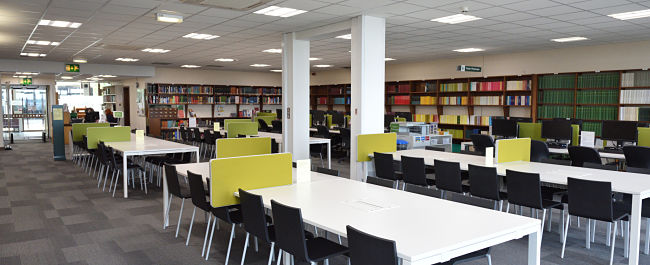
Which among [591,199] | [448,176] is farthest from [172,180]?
[591,199]

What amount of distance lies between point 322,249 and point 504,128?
639cm

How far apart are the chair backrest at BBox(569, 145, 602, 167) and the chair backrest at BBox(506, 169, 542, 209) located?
91.0 inches

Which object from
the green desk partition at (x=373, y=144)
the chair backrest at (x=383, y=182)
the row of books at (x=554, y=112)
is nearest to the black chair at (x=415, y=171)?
the green desk partition at (x=373, y=144)

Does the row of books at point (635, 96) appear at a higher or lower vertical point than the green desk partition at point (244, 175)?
higher

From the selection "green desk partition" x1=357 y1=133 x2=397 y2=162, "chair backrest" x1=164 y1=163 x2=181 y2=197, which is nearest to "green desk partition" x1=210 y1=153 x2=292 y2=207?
"chair backrest" x1=164 y1=163 x2=181 y2=197

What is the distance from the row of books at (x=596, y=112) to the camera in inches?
370

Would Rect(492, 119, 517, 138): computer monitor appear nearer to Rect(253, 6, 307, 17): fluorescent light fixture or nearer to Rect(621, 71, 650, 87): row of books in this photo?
Rect(621, 71, 650, 87): row of books

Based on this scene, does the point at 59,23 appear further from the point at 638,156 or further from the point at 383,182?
the point at 638,156

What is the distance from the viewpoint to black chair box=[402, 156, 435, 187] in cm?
519

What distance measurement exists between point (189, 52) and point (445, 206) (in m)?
9.26

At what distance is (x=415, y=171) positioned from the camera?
5.27 m

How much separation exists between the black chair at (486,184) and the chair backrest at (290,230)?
2.49m

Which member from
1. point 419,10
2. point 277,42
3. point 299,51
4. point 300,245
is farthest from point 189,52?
point 300,245

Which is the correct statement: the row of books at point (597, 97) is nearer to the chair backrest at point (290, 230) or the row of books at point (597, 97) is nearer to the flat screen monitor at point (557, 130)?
the flat screen monitor at point (557, 130)
